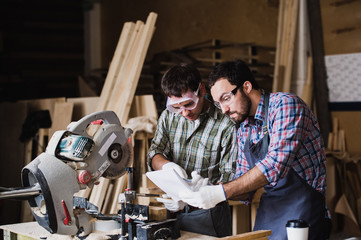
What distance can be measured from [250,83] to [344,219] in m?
3.27

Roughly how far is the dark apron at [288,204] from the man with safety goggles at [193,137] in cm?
31

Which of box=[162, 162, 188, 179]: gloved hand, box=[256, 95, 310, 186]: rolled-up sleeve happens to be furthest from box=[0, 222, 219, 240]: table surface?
box=[256, 95, 310, 186]: rolled-up sleeve

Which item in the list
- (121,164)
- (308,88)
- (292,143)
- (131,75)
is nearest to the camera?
(292,143)

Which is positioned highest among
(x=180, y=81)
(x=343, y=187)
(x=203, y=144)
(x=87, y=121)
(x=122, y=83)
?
(x=122, y=83)

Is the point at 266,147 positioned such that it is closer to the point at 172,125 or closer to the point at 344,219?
the point at 172,125

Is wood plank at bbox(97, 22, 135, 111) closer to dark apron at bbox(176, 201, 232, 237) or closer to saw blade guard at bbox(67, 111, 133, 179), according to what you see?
saw blade guard at bbox(67, 111, 133, 179)

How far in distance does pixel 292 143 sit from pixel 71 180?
111cm

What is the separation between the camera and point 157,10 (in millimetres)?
8531

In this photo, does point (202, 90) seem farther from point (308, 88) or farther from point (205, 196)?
point (308, 88)

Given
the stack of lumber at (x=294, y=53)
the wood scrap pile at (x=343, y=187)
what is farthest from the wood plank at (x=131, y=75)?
the wood scrap pile at (x=343, y=187)

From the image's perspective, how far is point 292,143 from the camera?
8.54ft

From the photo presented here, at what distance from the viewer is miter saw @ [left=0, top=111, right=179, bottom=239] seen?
249 centimetres

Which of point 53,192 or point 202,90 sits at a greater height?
point 202,90

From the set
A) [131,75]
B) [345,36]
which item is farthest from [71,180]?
[345,36]
